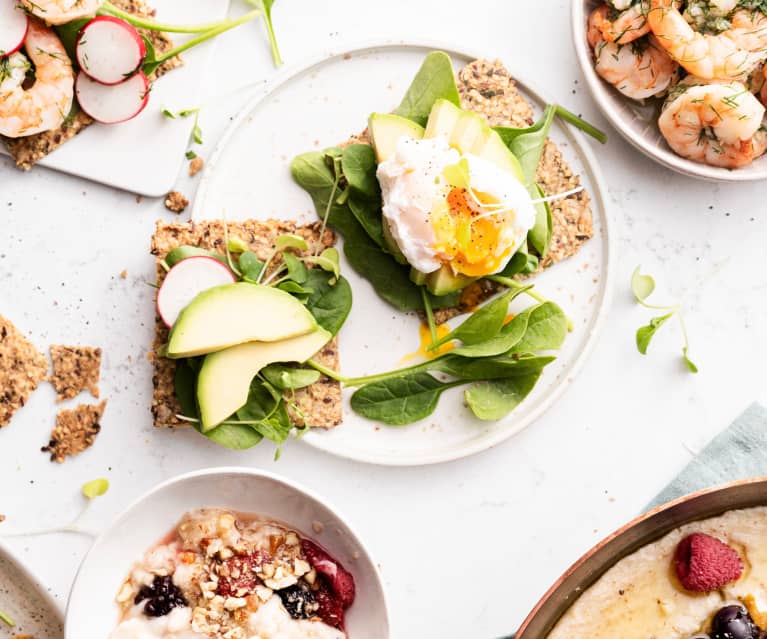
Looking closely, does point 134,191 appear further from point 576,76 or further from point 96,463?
point 576,76

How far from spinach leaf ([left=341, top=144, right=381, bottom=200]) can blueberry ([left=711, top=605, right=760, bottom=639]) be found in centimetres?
137

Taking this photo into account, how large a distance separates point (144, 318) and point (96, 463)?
1.38 ft

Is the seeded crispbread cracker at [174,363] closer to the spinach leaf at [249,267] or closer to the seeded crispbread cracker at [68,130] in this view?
the spinach leaf at [249,267]

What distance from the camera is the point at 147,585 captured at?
7.72 ft

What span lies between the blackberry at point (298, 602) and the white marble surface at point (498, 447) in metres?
0.37

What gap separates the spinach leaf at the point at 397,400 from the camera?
2656mm

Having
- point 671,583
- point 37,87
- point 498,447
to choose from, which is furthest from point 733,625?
point 37,87

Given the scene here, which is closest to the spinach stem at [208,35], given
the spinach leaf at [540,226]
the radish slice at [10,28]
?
the radish slice at [10,28]

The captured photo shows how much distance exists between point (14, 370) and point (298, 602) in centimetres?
100

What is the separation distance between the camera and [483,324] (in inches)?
103

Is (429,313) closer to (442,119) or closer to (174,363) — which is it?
(442,119)

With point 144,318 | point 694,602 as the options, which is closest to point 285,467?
point 144,318

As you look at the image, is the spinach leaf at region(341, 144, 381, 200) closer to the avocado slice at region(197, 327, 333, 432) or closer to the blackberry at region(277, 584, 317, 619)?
the avocado slice at region(197, 327, 333, 432)

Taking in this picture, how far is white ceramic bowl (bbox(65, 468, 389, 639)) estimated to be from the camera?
2289 millimetres
